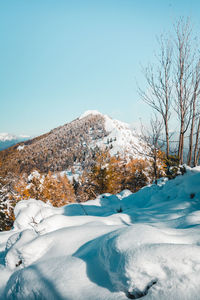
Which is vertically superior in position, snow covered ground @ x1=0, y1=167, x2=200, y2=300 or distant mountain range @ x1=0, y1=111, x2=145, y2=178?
distant mountain range @ x1=0, y1=111, x2=145, y2=178

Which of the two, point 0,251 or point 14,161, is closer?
point 0,251

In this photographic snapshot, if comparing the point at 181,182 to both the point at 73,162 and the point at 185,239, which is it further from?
the point at 73,162

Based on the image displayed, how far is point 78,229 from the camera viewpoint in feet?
7.14

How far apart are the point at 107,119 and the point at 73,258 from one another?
13819cm

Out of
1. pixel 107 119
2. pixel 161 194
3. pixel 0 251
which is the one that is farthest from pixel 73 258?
pixel 107 119

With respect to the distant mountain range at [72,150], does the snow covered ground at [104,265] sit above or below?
below

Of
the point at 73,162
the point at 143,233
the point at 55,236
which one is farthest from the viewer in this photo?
the point at 73,162

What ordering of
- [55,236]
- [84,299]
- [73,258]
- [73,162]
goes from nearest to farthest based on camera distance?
[84,299] < [73,258] < [55,236] < [73,162]

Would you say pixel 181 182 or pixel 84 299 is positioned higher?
pixel 181 182

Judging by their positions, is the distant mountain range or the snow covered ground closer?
the snow covered ground

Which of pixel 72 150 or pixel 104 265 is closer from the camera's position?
pixel 104 265

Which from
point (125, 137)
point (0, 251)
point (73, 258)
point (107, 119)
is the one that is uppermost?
point (107, 119)

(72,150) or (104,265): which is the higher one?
(72,150)

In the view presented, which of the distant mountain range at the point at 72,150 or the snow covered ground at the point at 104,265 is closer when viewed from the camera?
the snow covered ground at the point at 104,265
